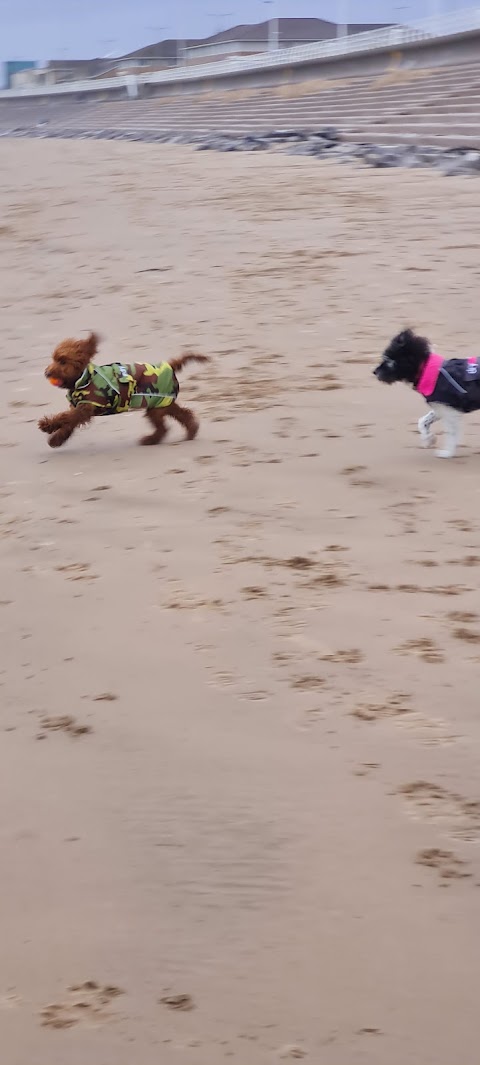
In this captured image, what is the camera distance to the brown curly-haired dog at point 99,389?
574cm

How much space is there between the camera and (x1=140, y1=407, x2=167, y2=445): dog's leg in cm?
585

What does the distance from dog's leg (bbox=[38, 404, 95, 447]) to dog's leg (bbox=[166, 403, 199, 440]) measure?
0.38m

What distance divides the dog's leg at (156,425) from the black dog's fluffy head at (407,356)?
1127 millimetres

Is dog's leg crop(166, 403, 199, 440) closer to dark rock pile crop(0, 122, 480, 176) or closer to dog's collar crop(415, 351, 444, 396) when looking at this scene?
dog's collar crop(415, 351, 444, 396)

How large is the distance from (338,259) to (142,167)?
11.4 m

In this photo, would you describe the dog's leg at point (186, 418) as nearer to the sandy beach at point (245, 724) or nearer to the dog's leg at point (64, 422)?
the sandy beach at point (245, 724)

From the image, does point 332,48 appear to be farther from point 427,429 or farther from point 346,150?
point 427,429

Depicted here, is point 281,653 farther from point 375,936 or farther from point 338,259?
point 338,259

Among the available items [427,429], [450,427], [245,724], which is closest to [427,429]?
[427,429]

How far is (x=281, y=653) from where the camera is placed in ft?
11.8

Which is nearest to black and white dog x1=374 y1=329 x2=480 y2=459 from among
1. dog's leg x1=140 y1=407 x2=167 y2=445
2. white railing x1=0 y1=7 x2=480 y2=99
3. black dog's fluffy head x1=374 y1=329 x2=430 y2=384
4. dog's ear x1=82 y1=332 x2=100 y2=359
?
black dog's fluffy head x1=374 y1=329 x2=430 y2=384

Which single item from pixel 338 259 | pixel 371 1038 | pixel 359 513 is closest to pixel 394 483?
pixel 359 513

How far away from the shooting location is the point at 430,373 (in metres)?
5.30

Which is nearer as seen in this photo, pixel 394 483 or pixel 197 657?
pixel 197 657
